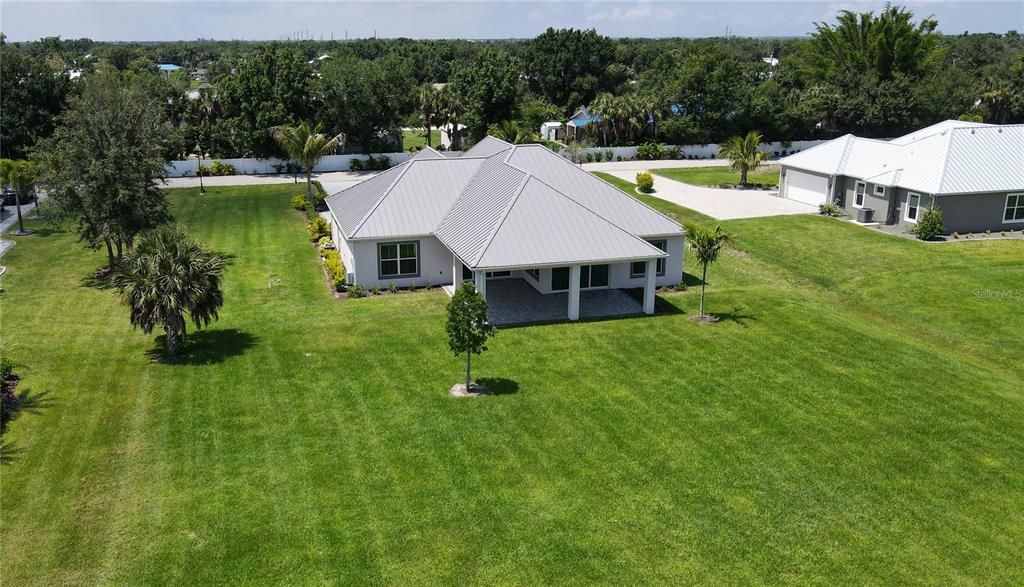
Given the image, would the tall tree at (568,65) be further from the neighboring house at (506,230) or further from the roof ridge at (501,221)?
the roof ridge at (501,221)

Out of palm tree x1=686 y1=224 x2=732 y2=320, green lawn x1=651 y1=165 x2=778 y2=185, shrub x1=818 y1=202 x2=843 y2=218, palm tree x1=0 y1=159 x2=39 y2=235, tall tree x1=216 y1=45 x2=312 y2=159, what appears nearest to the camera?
palm tree x1=686 y1=224 x2=732 y2=320

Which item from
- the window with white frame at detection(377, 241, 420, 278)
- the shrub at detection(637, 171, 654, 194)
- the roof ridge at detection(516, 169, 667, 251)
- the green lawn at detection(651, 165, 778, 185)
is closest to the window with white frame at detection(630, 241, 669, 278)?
the roof ridge at detection(516, 169, 667, 251)

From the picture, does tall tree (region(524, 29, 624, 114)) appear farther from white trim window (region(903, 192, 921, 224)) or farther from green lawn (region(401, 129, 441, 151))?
white trim window (region(903, 192, 921, 224))

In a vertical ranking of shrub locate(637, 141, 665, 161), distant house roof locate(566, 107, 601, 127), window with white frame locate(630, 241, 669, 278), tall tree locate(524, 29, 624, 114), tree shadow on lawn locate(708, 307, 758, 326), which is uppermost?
tall tree locate(524, 29, 624, 114)

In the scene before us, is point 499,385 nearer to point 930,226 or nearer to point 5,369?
point 5,369

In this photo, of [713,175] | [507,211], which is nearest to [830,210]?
[713,175]

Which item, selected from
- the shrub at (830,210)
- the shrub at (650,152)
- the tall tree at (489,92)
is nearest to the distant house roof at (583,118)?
the shrub at (650,152)

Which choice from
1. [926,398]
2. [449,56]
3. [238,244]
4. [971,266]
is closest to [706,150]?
[971,266]
